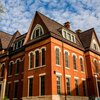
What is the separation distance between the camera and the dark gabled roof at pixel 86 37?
3090 cm

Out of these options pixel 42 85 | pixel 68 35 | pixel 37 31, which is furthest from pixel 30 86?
pixel 68 35

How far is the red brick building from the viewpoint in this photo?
73.8ft

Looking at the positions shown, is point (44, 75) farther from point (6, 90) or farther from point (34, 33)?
point (6, 90)

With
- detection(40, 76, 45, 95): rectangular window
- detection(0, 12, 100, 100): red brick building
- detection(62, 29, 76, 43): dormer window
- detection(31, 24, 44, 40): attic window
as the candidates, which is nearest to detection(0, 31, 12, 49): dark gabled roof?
detection(0, 12, 100, 100): red brick building

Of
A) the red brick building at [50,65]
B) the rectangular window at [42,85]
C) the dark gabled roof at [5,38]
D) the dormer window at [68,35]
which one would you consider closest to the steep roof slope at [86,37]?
the red brick building at [50,65]

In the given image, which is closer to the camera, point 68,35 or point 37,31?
point 37,31

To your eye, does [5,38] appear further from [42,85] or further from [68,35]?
[42,85]

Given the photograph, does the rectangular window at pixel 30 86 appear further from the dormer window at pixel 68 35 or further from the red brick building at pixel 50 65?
the dormer window at pixel 68 35

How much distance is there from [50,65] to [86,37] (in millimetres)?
13889

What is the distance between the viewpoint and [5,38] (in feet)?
124

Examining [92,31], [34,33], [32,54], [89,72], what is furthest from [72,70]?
[92,31]

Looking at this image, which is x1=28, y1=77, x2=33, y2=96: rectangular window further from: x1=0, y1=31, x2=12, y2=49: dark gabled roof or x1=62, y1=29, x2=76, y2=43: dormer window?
x1=0, y1=31, x2=12, y2=49: dark gabled roof

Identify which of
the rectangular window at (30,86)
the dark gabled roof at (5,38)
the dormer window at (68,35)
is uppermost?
the dark gabled roof at (5,38)

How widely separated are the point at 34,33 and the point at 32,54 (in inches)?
149
